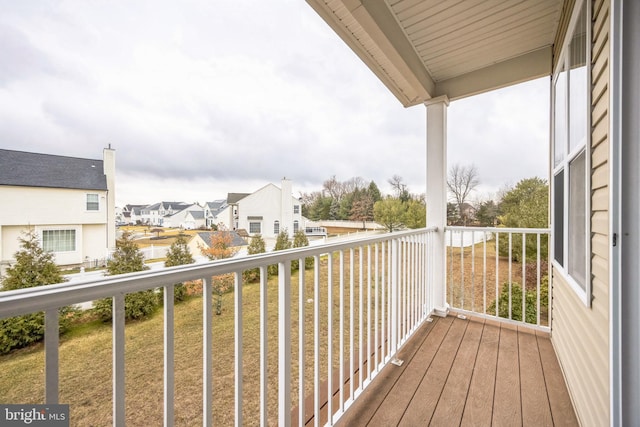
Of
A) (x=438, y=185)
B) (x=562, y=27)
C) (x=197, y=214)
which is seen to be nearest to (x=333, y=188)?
(x=197, y=214)

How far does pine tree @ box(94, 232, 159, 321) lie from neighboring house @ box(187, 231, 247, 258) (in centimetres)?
25

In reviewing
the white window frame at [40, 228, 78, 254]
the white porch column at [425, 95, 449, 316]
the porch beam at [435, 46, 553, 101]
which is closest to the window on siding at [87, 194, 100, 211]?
the white window frame at [40, 228, 78, 254]

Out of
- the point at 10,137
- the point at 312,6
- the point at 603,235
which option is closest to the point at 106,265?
the point at 10,137

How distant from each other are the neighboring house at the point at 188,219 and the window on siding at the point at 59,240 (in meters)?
0.37

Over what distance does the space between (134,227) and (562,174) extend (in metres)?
2.80

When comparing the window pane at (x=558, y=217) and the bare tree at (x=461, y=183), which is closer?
the window pane at (x=558, y=217)

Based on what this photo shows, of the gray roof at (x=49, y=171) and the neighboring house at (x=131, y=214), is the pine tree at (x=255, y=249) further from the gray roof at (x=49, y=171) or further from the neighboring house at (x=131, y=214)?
the gray roof at (x=49, y=171)

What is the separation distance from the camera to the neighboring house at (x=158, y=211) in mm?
1270

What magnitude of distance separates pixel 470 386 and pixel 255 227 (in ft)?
5.91

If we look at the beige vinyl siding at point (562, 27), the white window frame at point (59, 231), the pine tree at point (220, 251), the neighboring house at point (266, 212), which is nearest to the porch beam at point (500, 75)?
the beige vinyl siding at point (562, 27)

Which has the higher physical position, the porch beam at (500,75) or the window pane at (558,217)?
the porch beam at (500,75)

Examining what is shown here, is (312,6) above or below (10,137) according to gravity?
above

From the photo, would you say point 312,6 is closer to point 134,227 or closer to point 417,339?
point 134,227

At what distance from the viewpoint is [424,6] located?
2.01 m
